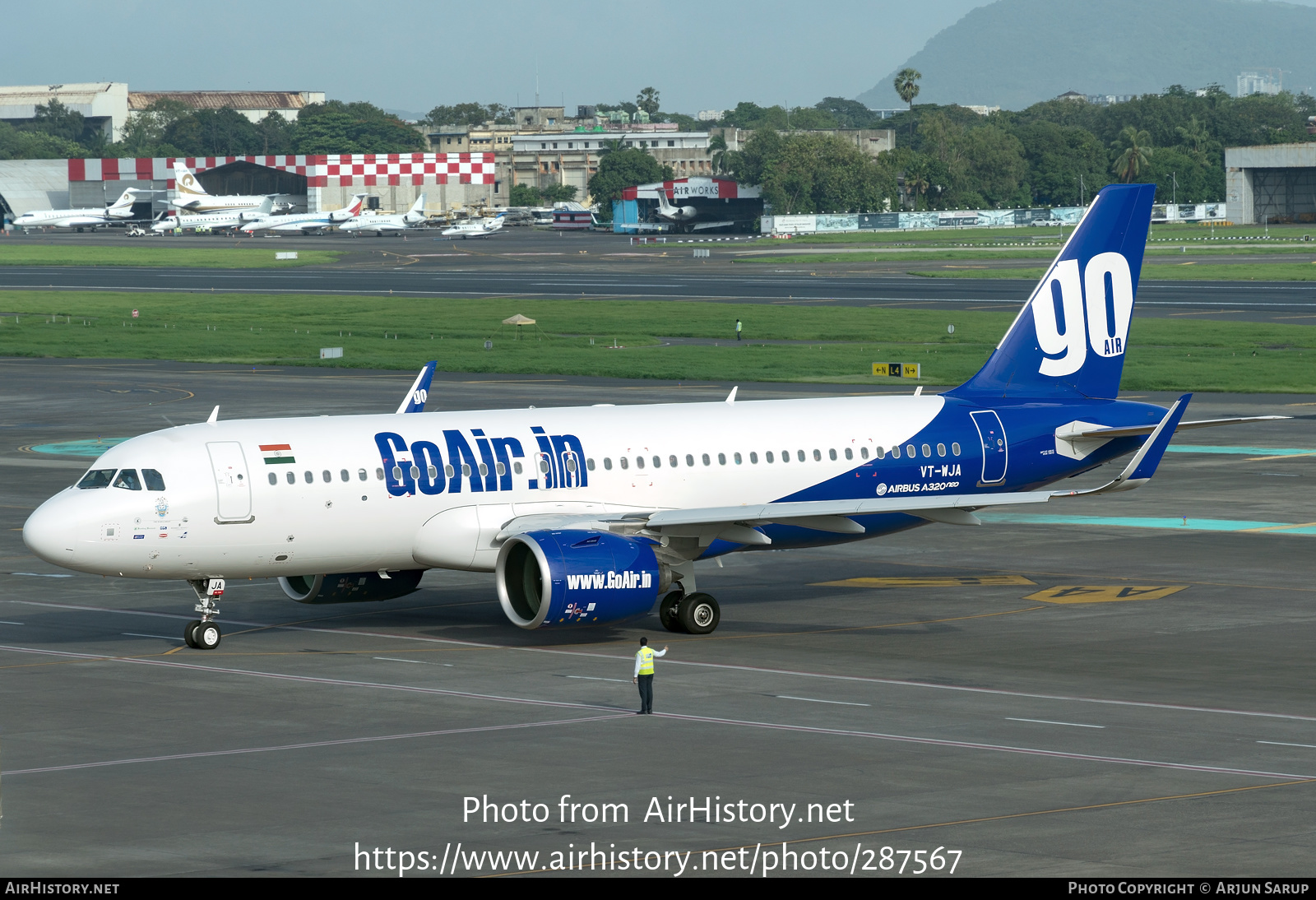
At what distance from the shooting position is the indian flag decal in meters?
35.6

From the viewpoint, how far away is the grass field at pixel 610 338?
9086 centimetres

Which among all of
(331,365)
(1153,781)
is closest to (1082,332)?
(1153,781)

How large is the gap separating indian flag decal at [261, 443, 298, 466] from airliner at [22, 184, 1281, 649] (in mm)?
36

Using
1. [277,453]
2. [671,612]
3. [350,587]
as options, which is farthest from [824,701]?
[350,587]

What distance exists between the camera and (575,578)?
34.4m

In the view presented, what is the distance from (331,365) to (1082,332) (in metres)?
62.8

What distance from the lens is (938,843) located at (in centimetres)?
2138

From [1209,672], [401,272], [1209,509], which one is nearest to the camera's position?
[1209,672]

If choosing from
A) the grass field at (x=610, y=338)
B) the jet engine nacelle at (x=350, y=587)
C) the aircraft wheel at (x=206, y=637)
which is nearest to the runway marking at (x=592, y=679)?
the jet engine nacelle at (x=350, y=587)

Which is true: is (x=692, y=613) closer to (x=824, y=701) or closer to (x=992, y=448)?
(x=824, y=701)

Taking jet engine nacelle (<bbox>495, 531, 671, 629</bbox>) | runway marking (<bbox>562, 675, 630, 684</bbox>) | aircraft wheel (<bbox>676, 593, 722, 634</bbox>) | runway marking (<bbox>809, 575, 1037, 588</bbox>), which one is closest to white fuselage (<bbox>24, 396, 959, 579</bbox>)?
jet engine nacelle (<bbox>495, 531, 671, 629</bbox>)

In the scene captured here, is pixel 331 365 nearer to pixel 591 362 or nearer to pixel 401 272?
pixel 591 362

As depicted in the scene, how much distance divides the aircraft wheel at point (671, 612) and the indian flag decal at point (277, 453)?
835 centimetres

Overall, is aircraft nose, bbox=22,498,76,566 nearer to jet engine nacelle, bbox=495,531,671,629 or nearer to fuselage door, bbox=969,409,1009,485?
jet engine nacelle, bbox=495,531,671,629
